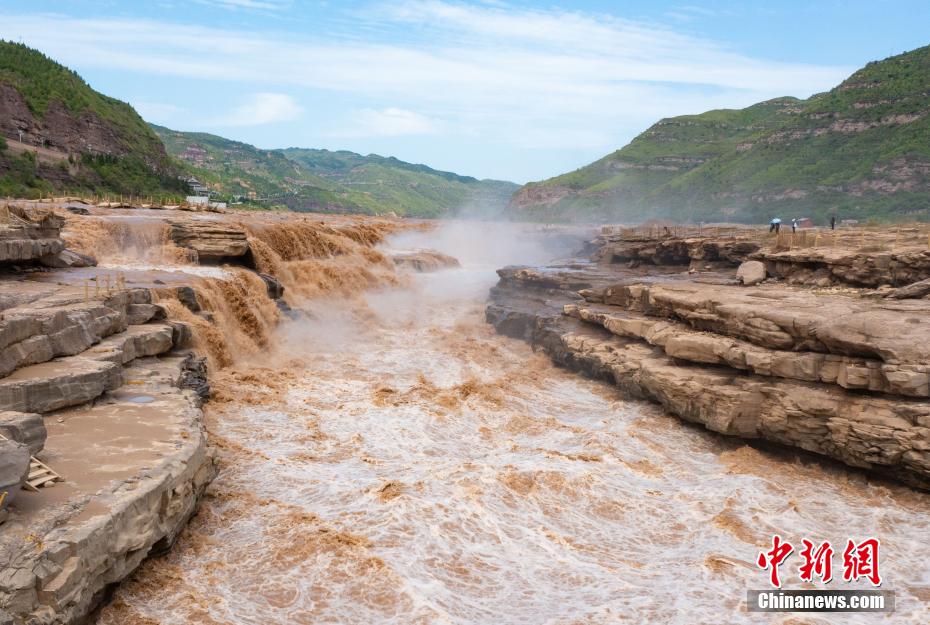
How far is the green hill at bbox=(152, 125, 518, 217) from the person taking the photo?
9227 centimetres

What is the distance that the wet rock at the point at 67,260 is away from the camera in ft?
44.1

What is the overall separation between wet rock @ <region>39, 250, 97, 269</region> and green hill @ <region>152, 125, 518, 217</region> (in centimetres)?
5229

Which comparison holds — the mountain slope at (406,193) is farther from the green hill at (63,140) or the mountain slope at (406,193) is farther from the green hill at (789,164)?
the green hill at (63,140)

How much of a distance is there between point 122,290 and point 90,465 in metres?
5.87

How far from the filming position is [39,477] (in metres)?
5.97

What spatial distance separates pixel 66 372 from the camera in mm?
8188

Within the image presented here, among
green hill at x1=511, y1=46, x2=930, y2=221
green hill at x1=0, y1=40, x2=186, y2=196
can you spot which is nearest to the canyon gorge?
green hill at x1=0, y1=40, x2=186, y2=196

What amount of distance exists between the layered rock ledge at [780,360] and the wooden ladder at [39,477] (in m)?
9.00

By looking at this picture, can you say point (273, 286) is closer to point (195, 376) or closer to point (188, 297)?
point (188, 297)

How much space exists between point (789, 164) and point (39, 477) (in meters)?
66.6

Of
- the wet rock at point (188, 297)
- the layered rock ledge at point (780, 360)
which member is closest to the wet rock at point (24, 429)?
the wet rock at point (188, 297)

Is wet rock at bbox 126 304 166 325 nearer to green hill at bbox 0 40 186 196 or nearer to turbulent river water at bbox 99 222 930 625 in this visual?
turbulent river water at bbox 99 222 930 625

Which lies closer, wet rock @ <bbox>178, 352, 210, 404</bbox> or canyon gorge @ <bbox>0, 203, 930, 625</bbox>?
canyon gorge @ <bbox>0, 203, 930, 625</bbox>

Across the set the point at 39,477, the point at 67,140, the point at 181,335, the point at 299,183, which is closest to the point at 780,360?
the point at 39,477
